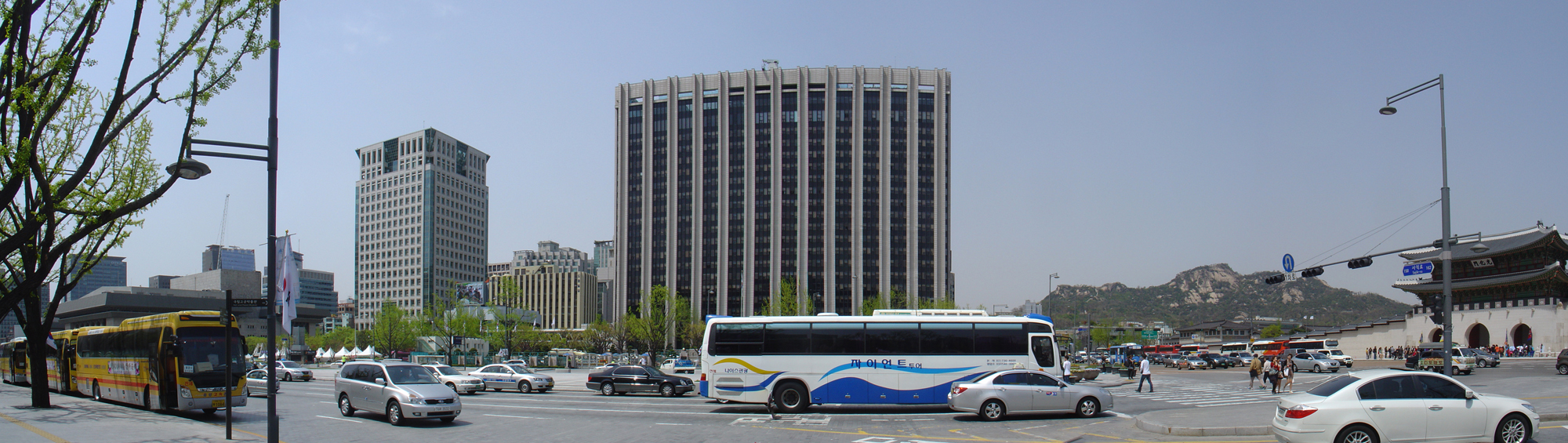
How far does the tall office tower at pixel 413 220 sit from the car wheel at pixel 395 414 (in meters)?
162

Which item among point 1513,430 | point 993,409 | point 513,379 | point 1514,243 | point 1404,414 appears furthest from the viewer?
point 1514,243

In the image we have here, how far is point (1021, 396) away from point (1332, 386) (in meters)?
8.11

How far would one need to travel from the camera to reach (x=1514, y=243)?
235 feet

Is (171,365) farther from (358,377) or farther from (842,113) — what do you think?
(842,113)

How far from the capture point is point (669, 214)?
128 meters

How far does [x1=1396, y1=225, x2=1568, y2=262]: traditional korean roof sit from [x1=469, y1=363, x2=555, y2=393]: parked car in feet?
203

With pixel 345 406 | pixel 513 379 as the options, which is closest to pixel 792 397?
pixel 345 406

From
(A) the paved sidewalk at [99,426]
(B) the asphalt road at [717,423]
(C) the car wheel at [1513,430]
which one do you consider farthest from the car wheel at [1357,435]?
(A) the paved sidewalk at [99,426]

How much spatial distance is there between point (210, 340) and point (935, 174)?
4246 inches

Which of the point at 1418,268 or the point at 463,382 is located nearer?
the point at 1418,268

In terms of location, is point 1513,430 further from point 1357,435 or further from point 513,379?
point 513,379

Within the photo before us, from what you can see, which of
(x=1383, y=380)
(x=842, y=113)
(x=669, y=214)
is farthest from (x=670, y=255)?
(x=1383, y=380)

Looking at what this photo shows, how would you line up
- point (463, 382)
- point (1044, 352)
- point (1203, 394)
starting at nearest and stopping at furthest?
1. point (1044, 352)
2. point (1203, 394)
3. point (463, 382)

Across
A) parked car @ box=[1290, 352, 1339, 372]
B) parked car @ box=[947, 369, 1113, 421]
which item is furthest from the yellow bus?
parked car @ box=[1290, 352, 1339, 372]
